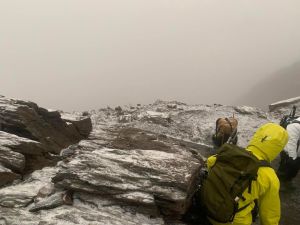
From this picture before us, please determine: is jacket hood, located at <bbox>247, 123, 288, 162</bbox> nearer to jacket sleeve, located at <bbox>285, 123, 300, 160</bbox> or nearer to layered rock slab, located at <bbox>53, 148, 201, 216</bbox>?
layered rock slab, located at <bbox>53, 148, 201, 216</bbox>

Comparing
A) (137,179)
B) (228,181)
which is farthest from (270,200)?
(137,179)

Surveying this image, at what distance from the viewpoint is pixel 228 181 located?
625cm

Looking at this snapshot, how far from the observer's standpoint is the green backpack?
20.2 feet

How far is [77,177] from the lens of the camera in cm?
748

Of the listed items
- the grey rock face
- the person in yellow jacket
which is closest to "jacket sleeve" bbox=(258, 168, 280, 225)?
the person in yellow jacket

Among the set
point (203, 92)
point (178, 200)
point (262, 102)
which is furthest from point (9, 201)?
point (203, 92)

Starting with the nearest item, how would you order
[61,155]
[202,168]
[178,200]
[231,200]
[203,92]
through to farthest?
[231,200] < [178,200] < [202,168] < [61,155] < [203,92]

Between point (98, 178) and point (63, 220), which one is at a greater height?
point (98, 178)

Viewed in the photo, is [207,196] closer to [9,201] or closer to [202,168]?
[202,168]

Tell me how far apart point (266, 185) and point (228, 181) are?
63cm

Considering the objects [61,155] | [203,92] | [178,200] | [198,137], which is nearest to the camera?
[178,200]

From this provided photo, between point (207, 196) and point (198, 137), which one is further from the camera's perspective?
point (198, 137)

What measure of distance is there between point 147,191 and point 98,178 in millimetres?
1004

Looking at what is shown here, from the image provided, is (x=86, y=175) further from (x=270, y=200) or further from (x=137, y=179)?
(x=270, y=200)
